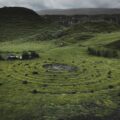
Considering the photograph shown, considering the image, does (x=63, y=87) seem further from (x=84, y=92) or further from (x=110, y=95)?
(x=110, y=95)

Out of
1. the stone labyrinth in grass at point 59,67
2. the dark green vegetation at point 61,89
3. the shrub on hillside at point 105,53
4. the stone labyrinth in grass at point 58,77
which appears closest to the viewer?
the dark green vegetation at point 61,89

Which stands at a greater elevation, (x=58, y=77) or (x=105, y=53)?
(x=58, y=77)

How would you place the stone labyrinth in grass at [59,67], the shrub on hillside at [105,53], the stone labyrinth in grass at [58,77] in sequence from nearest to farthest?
1. the stone labyrinth in grass at [58,77]
2. the stone labyrinth in grass at [59,67]
3. the shrub on hillside at [105,53]

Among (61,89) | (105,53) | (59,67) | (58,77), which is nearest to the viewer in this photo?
(61,89)

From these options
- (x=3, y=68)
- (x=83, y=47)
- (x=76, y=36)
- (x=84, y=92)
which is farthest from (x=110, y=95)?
(x=76, y=36)

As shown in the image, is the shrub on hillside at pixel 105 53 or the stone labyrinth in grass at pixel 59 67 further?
the shrub on hillside at pixel 105 53

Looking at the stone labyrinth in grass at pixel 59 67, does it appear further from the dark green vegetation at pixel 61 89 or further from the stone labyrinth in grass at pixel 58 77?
the dark green vegetation at pixel 61 89

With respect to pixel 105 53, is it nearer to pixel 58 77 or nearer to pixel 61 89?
pixel 58 77

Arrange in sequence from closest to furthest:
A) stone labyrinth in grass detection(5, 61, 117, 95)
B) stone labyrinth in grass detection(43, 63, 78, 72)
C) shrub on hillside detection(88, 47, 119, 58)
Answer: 1. stone labyrinth in grass detection(5, 61, 117, 95)
2. stone labyrinth in grass detection(43, 63, 78, 72)
3. shrub on hillside detection(88, 47, 119, 58)

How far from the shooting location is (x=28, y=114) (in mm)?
41562

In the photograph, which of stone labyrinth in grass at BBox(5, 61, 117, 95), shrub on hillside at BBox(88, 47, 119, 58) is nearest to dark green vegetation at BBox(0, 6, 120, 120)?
stone labyrinth in grass at BBox(5, 61, 117, 95)

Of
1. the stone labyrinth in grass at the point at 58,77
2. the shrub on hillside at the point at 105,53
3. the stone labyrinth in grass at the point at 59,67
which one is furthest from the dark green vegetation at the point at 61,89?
the shrub on hillside at the point at 105,53

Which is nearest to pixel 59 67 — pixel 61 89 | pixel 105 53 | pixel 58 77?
pixel 58 77

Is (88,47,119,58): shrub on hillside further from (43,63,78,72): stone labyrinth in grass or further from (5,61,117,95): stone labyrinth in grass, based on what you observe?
(43,63,78,72): stone labyrinth in grass
